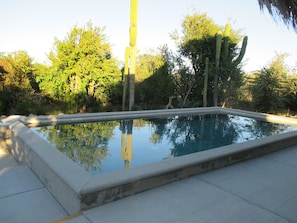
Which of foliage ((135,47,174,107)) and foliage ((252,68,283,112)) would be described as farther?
foliage ((135,47,174,107))

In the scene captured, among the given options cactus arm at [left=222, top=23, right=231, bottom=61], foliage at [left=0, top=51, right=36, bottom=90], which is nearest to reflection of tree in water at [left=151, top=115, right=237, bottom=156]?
cactus arm at [left=222, top=23, right=231, bottom=61]

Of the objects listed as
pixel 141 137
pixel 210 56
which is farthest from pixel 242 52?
pixel 141 137

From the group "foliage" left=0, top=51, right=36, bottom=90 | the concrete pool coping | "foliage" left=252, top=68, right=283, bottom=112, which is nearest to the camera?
the concrete pool coping

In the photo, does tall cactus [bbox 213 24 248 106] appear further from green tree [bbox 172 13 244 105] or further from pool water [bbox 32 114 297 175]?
pool water [bbox 32 114 297 175]

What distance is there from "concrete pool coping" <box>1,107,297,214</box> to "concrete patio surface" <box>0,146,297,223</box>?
0.09 metres

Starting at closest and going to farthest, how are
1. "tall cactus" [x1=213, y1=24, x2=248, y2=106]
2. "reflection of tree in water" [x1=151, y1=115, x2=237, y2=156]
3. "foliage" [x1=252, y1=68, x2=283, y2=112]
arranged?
"reflection of tree in water" [x1=151, y1=115, x2=237, y2=156] → "foliage" [x1=252, y1=68, x2=283, y2=112] → "tall cactus" [x1=213, y1=24, x2=248, y2=106]

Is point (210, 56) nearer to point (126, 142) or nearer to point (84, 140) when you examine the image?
point (126, 142)

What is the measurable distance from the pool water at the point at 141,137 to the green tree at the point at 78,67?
3906 mm

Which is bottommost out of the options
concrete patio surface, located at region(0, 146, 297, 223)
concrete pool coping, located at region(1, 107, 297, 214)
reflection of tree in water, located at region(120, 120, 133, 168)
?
reflection of tree in water, located at region(120, 120, 133, 168)

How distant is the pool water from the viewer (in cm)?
428

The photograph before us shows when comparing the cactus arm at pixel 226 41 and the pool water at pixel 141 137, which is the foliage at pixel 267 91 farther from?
the pool water at pixel 141 137

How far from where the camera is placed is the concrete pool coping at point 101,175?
229 centimetres

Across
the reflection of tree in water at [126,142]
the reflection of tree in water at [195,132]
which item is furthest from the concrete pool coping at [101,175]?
the reflection of tree in water at [195,132]

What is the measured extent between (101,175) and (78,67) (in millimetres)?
8544
